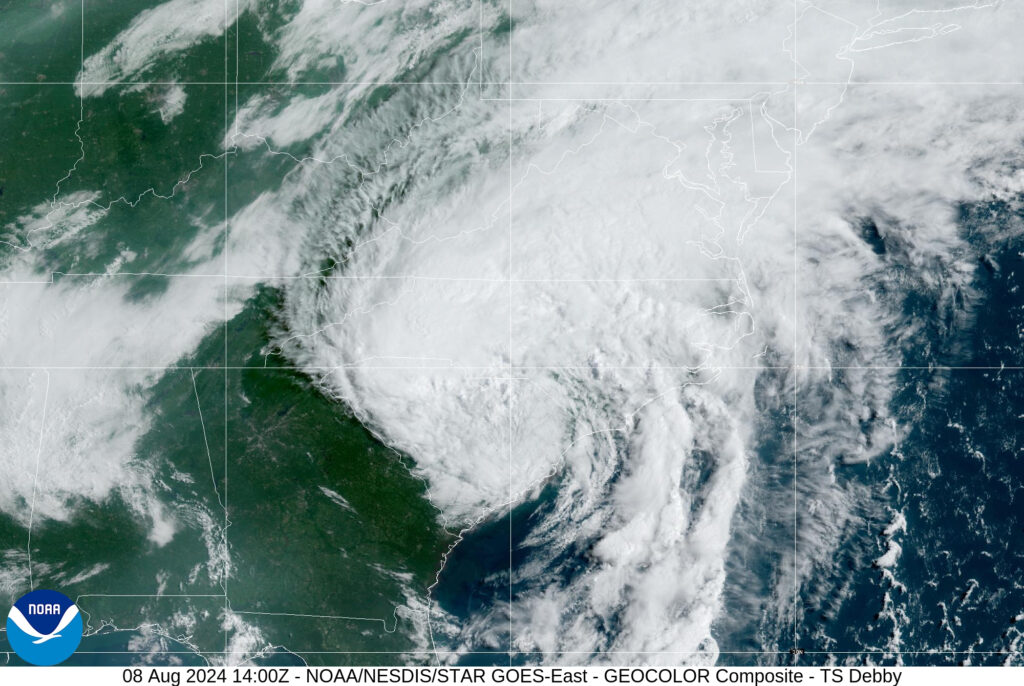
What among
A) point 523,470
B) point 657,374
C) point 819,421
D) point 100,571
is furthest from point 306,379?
point 819,421

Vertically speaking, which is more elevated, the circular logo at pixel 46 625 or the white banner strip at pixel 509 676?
the circular logo at pixel 46 625

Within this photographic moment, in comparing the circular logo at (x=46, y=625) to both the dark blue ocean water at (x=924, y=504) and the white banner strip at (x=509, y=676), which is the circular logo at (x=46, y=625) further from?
the dark blue ocean water at (x=924, y=504)

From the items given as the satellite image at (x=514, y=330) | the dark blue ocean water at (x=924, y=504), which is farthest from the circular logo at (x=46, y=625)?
the dark blue ocean water at (x=924, y=504)

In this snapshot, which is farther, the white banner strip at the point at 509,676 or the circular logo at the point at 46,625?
the circular logo at the point at 46,625

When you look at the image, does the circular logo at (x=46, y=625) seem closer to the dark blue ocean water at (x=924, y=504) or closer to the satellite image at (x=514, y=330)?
the satellite image at (x=514, y=330)

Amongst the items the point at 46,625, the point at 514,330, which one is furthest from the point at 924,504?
the point at 46,625

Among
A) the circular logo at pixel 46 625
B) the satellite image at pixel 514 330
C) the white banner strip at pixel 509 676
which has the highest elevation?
the satellite image at pixel 514 330

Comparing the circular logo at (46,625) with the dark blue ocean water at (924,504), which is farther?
the circular logo at (46,625)

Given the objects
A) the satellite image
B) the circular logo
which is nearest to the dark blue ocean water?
the satellite image
